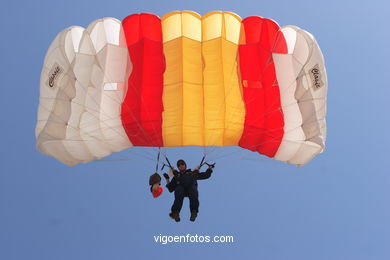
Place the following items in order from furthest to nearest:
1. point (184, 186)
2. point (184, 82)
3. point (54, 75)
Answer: point (54, 75) < point (184, 82) < point (184, 186)

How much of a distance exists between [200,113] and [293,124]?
6.52 feet

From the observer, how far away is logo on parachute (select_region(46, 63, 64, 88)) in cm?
1416

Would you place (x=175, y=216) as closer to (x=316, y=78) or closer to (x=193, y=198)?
(x=193, y=198)

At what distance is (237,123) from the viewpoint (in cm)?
1433

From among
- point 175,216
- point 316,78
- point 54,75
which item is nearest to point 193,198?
point 175,216

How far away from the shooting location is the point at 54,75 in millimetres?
14203

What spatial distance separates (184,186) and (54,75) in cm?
363

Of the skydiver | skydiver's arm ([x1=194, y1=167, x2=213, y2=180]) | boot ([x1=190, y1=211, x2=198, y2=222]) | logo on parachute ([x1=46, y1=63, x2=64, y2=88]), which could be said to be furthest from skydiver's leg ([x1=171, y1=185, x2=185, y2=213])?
logo on parachute ([x1=46, y1=63, x2=64, y2=88])

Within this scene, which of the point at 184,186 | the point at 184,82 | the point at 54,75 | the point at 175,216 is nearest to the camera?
the point at 175,216

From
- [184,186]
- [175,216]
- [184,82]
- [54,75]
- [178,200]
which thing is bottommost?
[175,216]

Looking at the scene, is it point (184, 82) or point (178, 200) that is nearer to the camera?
point (178, 200)

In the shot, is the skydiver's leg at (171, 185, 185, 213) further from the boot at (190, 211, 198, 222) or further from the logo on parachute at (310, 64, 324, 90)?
the logo on parachute at (310, 64, 324, 90)

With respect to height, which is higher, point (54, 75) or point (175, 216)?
point (54, 75)

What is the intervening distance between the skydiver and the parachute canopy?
2.83ft
